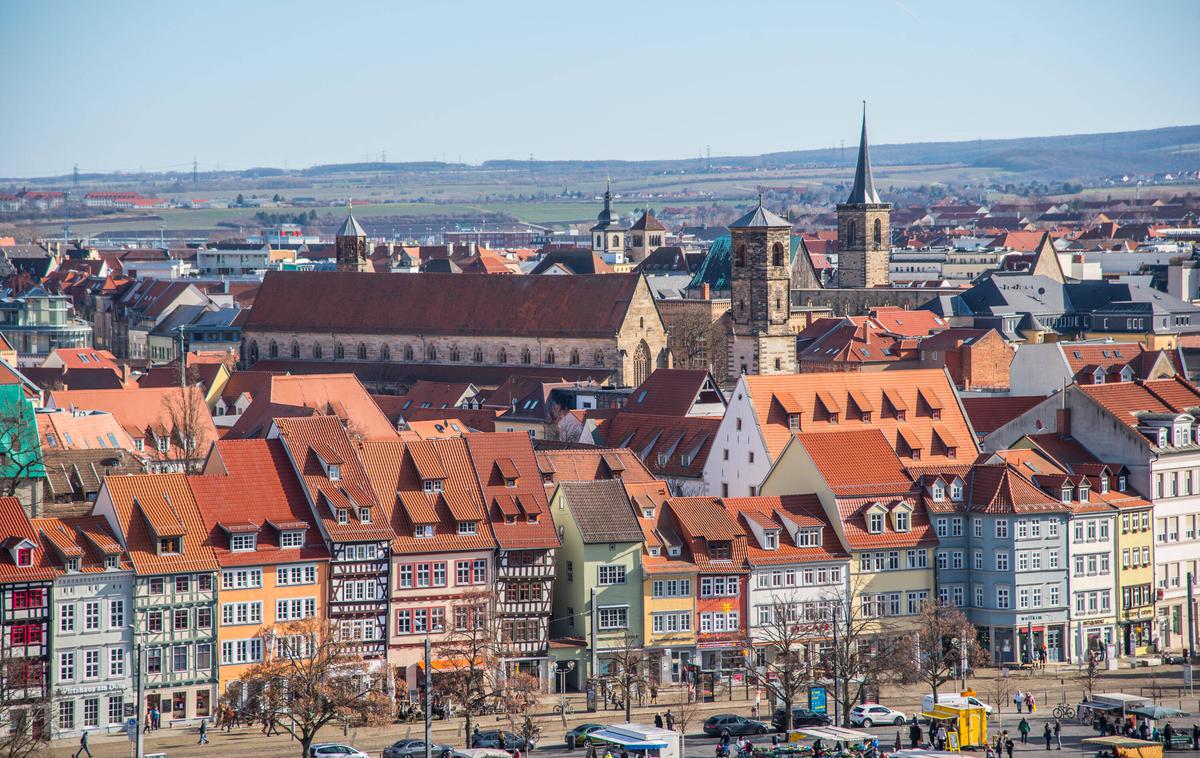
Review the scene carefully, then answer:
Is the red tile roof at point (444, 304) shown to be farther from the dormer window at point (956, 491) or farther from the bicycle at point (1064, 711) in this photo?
the bicycle at point (1064, 711)

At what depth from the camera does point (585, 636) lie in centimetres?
9150

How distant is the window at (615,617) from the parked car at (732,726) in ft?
30.1

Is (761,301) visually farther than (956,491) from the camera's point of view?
Yes

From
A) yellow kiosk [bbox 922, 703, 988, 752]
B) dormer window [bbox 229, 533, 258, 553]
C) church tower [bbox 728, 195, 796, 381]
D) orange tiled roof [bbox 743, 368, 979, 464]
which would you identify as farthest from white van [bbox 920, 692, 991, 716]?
church tower [bbox 728, 195, 796, 381]

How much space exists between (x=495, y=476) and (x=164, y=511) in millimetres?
14180

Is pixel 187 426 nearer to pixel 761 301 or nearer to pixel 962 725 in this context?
pixel 761 301

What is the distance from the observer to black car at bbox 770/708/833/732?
83.4 metres

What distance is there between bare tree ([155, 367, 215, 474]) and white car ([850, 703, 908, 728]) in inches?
1579

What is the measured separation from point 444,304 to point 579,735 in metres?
104

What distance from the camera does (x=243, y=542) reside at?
8694 cm

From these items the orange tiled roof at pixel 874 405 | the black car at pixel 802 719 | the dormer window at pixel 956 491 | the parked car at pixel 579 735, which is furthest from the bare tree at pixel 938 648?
the orange tiled roof at pixel 874 405

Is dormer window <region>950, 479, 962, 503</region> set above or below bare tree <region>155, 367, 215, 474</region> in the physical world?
below

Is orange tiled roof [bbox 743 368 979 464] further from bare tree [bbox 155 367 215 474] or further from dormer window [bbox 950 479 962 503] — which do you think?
bare tree [bbox 155 367 215 474]

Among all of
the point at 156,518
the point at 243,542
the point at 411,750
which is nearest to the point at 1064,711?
the point at 411,750
